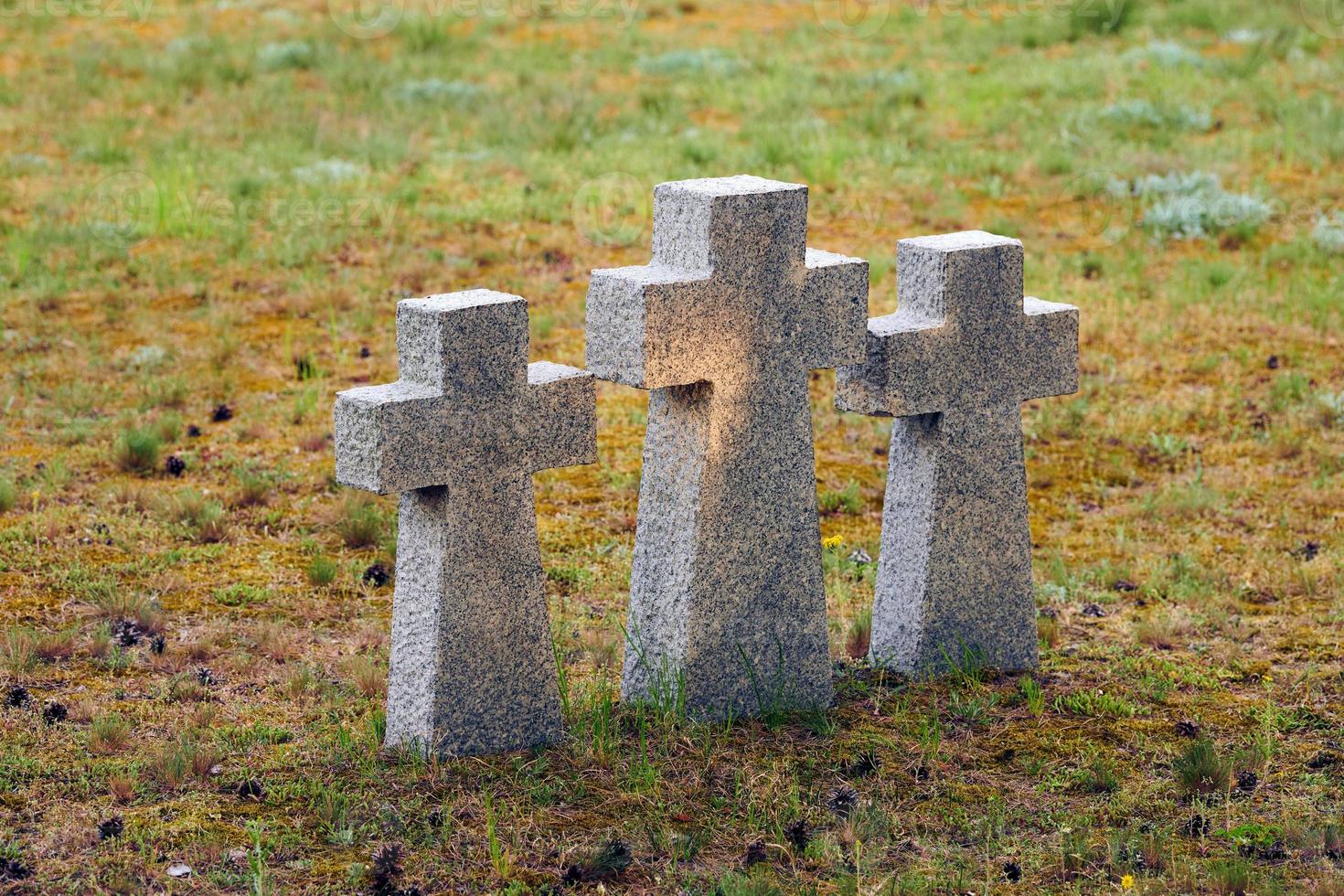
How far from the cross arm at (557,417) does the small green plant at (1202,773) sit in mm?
2069

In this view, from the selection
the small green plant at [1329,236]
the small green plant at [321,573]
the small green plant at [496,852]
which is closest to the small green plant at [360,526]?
the small green plant at [321,573]

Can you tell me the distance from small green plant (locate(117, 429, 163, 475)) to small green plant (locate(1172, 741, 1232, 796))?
4717 mm

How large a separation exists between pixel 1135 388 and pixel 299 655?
16.2ft

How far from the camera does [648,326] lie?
5000mm

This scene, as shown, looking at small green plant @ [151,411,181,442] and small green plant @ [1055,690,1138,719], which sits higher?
small green plant @ [151,411,181,442]

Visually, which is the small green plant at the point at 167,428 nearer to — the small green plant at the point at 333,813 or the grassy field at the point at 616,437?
the grassy field at the point at 616,437

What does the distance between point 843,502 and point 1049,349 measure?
1.96 m

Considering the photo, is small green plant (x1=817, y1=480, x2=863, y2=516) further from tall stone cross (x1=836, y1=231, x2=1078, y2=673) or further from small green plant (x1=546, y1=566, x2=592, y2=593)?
tall stone cross (x1=836, y1=231, x2=1078, y2=673)

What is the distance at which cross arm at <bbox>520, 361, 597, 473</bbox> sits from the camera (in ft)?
16.7

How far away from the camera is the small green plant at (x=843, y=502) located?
7.63m

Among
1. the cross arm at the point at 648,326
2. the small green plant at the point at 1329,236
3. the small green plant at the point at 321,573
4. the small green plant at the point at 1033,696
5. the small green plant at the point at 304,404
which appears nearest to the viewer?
the cross arm at the point at 648,326

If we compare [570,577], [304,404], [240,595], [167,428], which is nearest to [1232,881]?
[570,577]

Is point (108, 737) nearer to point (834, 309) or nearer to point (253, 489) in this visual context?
point (253, 489)

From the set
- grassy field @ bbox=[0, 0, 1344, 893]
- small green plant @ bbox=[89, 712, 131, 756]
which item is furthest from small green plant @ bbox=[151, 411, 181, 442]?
small green plant @ bbox=[89, 712, 131, 756]
